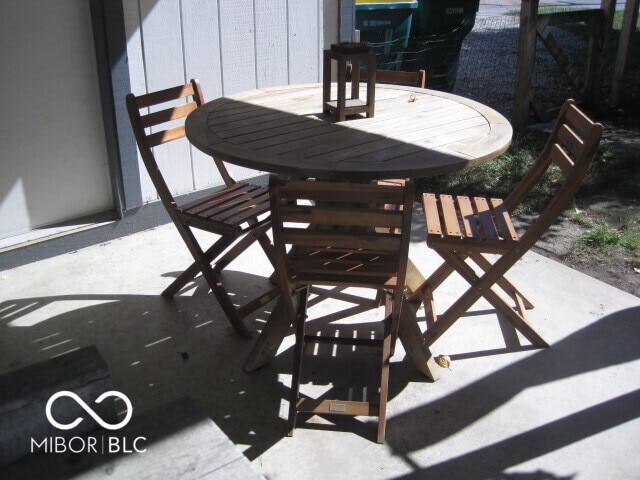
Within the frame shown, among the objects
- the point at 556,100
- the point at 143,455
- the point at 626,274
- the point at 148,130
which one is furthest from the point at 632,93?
the point at 143,455

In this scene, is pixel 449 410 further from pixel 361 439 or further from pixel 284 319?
pixel 284 319

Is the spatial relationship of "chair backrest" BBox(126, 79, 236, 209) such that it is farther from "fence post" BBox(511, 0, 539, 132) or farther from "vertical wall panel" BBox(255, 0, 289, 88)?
"fence post" BBox(511, 0, 539, 132)

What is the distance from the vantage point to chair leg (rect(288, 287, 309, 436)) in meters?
2.65

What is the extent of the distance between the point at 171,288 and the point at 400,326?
1.30m

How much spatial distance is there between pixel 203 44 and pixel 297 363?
2.43m

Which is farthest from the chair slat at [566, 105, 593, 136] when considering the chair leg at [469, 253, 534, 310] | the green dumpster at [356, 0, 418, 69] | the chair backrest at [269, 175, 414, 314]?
the green dumpster at [356, 0, 418, 69]

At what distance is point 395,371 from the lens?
9.91ft

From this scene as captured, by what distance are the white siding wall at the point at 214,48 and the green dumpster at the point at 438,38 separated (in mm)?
2280

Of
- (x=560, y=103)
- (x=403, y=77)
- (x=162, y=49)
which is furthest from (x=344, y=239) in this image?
(x=560, y=103)

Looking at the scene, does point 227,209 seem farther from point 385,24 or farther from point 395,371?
point 385,24

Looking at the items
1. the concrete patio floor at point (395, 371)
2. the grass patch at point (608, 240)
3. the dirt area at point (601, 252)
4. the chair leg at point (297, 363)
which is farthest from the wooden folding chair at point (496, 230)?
the grass patch at point (608, 240)

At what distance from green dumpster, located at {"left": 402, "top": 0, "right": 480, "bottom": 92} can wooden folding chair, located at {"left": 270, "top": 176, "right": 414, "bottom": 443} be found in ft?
15.2

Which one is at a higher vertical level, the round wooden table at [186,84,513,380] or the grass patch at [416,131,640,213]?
the round wooden table at [186,84,513,380]

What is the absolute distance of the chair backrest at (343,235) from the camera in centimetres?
230
